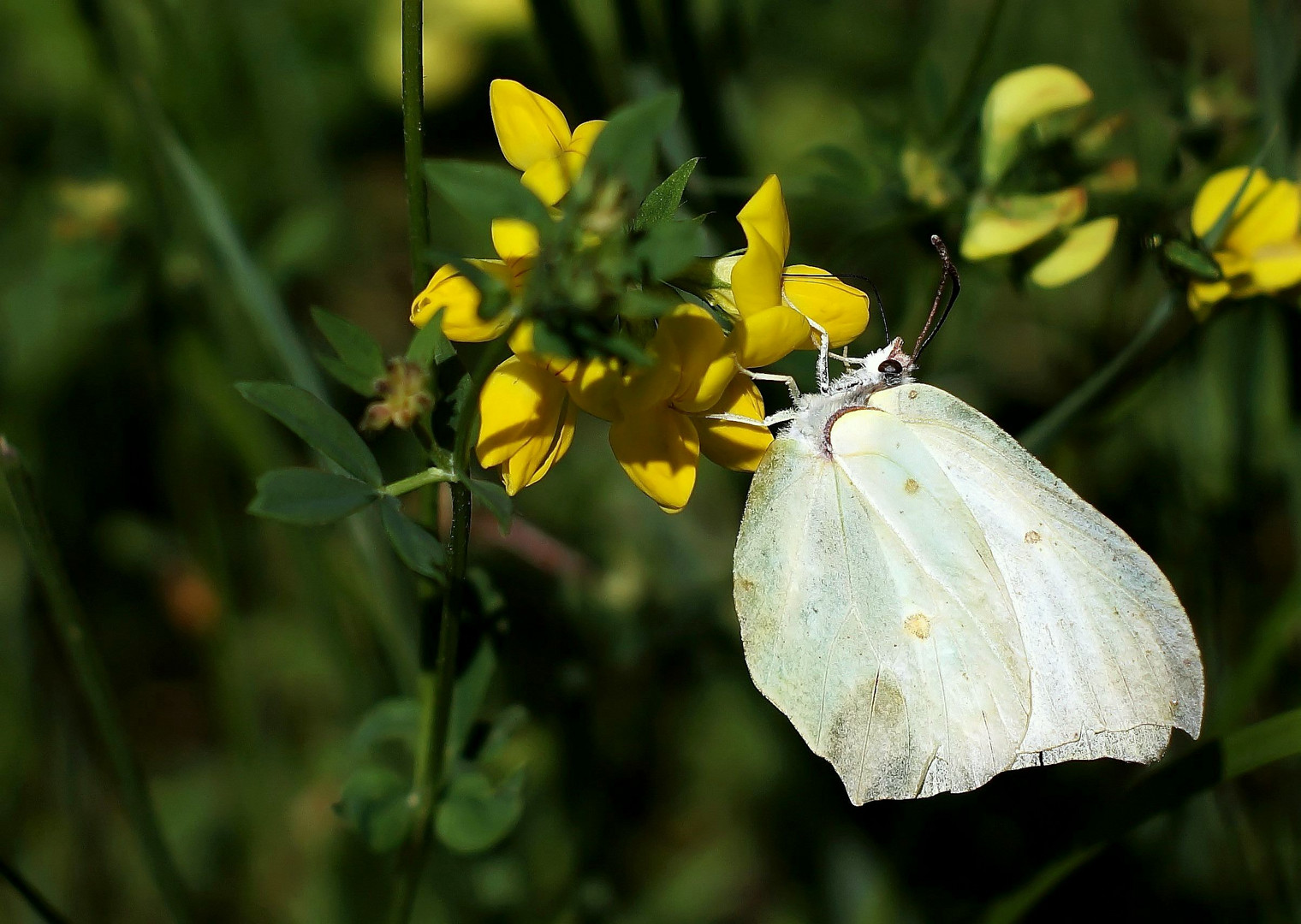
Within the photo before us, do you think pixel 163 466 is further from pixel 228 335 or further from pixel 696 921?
pixel 696 921

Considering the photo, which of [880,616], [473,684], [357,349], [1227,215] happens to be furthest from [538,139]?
[1227,215]

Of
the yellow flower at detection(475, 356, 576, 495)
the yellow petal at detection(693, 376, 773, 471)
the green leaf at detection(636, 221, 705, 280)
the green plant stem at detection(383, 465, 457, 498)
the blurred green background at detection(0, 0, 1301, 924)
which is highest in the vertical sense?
the green leaf at detection(636, 221, 705, 280)

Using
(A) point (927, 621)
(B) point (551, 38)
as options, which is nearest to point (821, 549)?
(A) point (927, 621)

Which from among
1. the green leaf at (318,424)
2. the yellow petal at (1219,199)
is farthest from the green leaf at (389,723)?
the yellow petal at (1219,199)

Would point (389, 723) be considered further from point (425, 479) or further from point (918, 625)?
point (918, 625)

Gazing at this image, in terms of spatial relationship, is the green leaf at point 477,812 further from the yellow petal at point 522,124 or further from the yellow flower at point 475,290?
the yellow petal at point 522,124

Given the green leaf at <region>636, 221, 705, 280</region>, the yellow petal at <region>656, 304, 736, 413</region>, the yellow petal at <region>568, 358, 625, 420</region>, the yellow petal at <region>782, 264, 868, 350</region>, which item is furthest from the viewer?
the yellow petal at <region>782, 264, 868, 350</region>

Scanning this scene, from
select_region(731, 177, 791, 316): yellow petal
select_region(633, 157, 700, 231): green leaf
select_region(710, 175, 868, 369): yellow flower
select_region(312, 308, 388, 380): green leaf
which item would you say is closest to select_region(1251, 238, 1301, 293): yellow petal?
select_region(710, 175, 868, 369): yellow flower

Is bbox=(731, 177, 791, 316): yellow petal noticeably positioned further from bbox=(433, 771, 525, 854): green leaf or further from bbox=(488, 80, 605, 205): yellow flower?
bbox=(433, 771, 525, 854): green leaf
